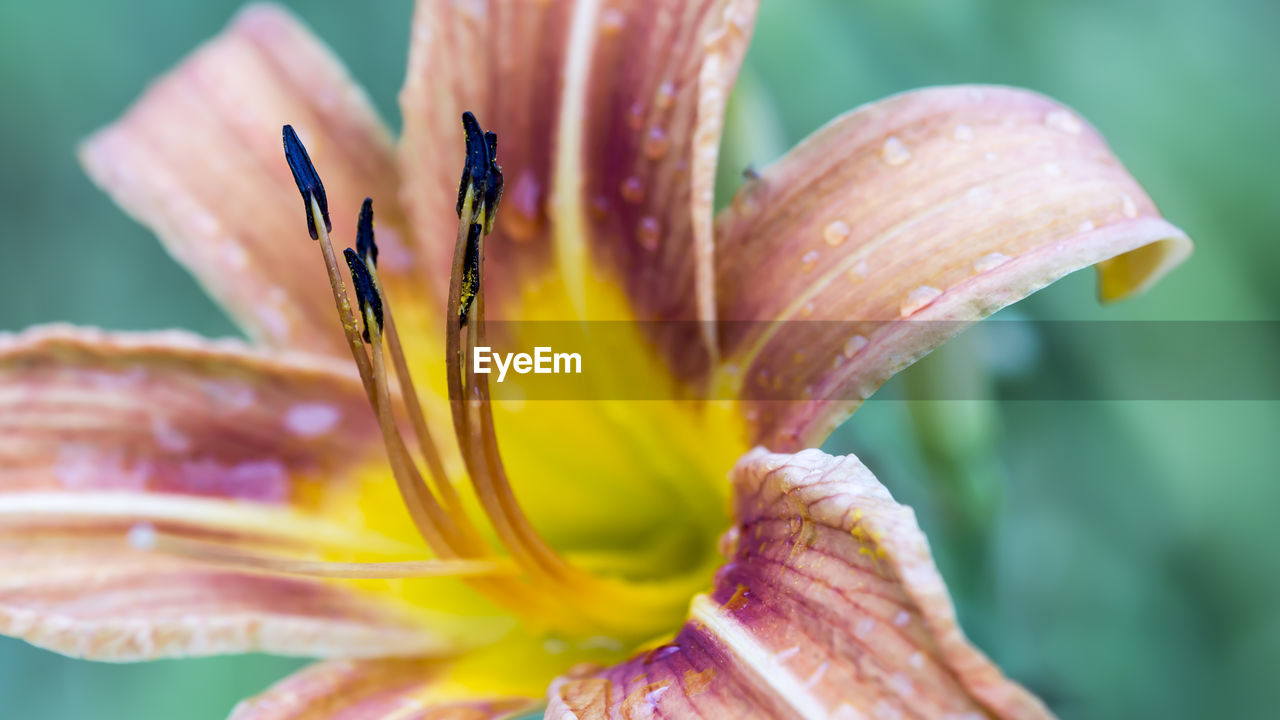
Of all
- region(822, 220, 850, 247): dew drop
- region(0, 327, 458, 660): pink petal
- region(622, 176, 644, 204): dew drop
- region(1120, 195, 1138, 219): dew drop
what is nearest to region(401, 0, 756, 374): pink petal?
region(622, 176, 644, 204): dew drop

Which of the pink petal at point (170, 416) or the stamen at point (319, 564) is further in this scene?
the pink petal at point (170, 416)

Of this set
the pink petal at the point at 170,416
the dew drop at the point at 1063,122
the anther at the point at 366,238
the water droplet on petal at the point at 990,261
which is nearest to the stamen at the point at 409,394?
the anther at the point at 366,238

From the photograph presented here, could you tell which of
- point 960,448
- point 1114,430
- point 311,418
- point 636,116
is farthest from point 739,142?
point 1114,430

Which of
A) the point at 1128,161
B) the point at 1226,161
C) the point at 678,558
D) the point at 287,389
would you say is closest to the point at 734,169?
the point at 678,558

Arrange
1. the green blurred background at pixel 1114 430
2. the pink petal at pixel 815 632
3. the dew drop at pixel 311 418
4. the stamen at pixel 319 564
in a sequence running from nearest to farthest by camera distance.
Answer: the pink petal at pixel 815 632 → the stamen at pixel 319 564 → the dew drop at pixel 311 418 → the green blurred background at pixel 1114 430

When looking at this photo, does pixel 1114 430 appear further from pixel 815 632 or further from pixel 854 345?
pixel 815 632

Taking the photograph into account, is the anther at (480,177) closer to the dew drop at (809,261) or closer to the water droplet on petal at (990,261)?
the dew drop at (809,261)

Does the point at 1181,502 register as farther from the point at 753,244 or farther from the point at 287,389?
the point at 287,389
